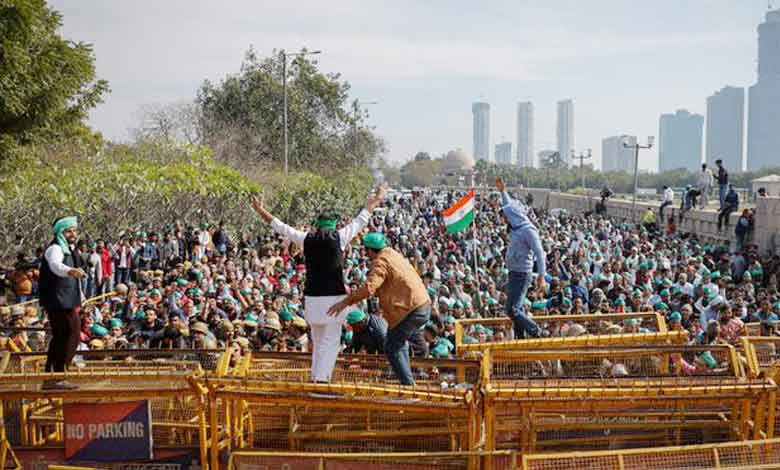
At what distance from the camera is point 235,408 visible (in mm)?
6914

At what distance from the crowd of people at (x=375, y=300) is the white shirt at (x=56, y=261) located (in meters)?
1.76

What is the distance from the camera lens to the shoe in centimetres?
678

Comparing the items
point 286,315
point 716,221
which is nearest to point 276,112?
point 716,221

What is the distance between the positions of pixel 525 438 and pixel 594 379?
686 millimetres

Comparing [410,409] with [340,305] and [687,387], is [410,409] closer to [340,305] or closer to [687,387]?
[340,305]

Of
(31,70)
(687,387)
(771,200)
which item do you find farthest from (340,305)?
(771,200)

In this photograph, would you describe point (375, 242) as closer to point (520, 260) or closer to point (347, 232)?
point (347, 232)

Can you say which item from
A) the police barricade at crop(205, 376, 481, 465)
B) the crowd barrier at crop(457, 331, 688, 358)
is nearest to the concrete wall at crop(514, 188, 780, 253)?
the crowd barrier at crop(457, 331, 688, 358)

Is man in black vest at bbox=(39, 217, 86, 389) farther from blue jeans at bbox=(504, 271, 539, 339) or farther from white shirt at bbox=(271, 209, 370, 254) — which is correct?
blue jeans at bbox=(504, 271, 539, 339)

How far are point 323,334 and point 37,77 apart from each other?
17.4 m

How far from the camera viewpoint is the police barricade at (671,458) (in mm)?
5449

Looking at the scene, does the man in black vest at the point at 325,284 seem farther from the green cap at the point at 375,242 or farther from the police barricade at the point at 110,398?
the police barricade at the point at 110,398

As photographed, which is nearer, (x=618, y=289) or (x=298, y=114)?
(x=618, y=289)

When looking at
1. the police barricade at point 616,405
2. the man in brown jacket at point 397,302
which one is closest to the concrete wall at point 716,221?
the police barricade at point 616,405
